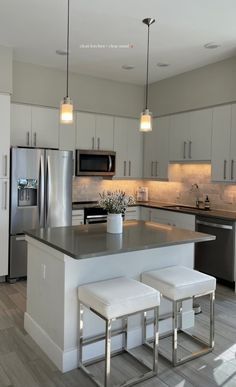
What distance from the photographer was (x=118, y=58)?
15.5ft

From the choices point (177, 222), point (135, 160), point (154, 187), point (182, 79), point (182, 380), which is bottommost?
point (182, 380)

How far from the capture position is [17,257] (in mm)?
4539

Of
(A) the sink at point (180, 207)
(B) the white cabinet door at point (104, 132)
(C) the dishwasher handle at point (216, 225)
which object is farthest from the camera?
(B) the white cabinet door at point (104, 132)

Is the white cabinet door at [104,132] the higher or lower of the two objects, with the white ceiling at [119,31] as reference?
lower

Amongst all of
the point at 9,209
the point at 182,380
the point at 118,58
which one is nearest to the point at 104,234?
the point at 182,380

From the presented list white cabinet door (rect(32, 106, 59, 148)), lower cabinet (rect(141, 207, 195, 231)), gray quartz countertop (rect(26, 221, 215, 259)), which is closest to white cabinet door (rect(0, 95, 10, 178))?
white cabinet door (rect(32, 106, 59, 148))

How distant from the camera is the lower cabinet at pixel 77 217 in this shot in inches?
198

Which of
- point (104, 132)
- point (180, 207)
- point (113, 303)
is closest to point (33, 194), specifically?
point (104, 132)

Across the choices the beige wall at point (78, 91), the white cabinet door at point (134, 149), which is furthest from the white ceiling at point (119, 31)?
the white cabinet door at point (134, 149)

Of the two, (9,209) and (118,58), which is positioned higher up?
(118,58)

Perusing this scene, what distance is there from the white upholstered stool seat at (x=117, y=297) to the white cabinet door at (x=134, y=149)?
3.62m

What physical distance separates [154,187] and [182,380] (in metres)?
4.15

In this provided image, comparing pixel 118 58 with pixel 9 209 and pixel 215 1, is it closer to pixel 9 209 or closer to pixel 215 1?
pixel 215 1

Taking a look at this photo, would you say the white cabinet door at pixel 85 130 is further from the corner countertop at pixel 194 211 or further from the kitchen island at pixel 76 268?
the kitchen island at pixel 76 268
